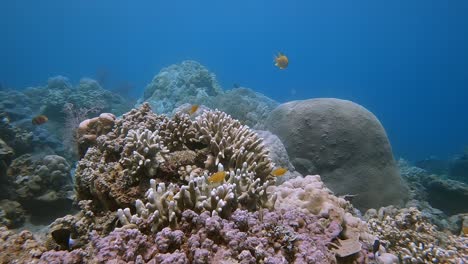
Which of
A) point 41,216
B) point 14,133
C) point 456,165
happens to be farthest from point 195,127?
point 456,165

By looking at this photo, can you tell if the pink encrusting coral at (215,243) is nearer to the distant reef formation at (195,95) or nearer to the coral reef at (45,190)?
the coral reef at (45,190)

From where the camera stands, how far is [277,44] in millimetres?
164625

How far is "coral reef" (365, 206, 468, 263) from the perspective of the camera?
4695mm

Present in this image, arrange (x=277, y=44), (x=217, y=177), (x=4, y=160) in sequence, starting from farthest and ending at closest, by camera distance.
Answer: (x=277, y=44)
(x=4, y=160)
(x=217, y=177)

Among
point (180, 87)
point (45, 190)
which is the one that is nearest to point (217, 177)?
point (45, 190)

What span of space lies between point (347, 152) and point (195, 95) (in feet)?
36.6

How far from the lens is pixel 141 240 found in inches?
96.1

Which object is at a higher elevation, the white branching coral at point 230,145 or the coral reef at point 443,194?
the coral reef at point 443,194

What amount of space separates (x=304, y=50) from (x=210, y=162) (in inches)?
6718

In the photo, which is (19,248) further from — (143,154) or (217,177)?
(217,177)

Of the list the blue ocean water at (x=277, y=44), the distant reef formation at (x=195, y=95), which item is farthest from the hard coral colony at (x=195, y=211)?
the blue ocean water at (x=277, y=44)

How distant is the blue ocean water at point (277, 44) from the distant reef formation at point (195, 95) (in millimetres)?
90109

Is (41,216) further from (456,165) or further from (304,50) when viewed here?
(304,50)

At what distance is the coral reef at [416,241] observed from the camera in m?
4.70
